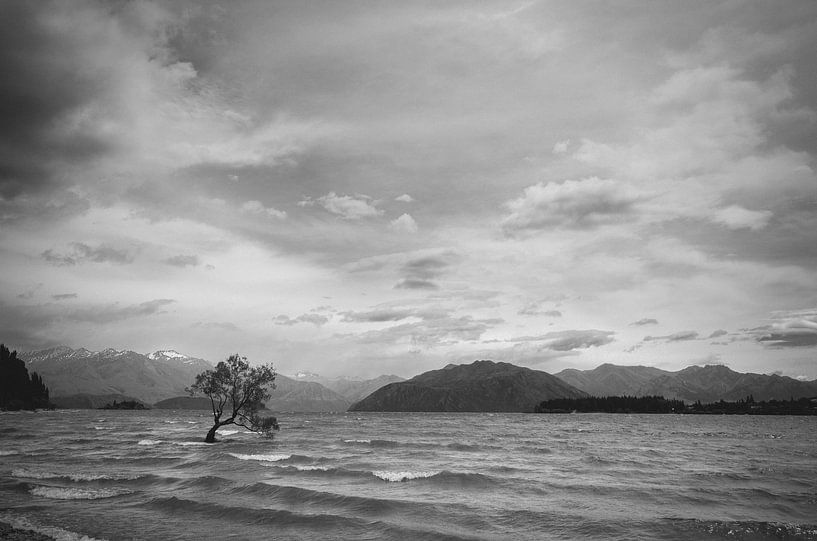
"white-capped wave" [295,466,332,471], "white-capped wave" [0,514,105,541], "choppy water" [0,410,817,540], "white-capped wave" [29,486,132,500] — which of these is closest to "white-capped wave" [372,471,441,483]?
"choppy water" [0,410,817,540]

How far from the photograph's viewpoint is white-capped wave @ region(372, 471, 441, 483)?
37.8 meters

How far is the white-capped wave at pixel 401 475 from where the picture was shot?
3775cm

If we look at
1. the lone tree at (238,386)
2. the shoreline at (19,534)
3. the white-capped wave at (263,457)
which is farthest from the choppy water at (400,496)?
the lone tree at (238,386)

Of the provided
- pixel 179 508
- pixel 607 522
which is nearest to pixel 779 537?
pixel 607 522

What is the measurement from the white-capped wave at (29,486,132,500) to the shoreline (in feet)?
25.3

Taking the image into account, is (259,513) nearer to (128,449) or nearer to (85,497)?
(85,497)

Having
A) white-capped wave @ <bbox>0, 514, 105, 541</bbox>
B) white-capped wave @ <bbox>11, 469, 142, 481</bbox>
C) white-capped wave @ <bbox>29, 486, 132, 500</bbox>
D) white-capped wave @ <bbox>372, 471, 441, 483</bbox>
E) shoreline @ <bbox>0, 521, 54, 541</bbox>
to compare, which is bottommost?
white-capped wave @ <bbox>372, 471, 441, 483</bbox>

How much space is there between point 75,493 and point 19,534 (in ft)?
36.7

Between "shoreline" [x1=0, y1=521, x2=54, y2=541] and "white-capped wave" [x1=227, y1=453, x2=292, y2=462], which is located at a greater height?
"shoreline" [x1=0, y1=521, x2=54, y2=541]

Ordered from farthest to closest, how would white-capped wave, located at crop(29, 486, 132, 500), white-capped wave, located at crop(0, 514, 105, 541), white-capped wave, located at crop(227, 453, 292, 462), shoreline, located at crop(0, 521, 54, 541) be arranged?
white-capped wave, located at crop(227, 453, 292, 462) → white-capped wave, located at crop(29, 486, 132, 500) → white-capped wave, located at crop(0, 514, 105, 541) → shoreline, located at crop(0, 521, 54, 541)

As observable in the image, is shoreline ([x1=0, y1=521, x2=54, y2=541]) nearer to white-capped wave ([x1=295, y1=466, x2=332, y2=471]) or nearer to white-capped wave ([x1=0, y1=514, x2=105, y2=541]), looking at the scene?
white-capped wave ([x1=0, y1=514, x2=105, y2=541])

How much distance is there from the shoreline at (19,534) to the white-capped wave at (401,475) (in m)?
22.6

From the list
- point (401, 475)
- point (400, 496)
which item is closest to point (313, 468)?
point (401, 475)

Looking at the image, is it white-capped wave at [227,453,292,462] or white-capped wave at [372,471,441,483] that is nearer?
white-capped wave at [372,471,441,483]
